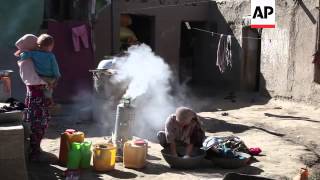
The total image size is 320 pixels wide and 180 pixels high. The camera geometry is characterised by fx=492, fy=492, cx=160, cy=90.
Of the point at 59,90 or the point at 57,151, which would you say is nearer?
the point at 57,151

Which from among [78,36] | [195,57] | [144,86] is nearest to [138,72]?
[144,86]

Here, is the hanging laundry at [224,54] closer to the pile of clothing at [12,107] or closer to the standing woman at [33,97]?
the standing woman at [33,97]

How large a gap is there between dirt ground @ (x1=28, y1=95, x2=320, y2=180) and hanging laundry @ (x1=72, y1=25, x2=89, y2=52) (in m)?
2.14

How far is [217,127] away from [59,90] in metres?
4.07

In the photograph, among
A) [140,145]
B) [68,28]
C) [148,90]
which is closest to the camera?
[140,145]

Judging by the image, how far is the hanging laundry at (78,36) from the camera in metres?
11.7

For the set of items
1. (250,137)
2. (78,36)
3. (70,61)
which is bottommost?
(250,137)

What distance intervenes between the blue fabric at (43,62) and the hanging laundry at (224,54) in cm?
837

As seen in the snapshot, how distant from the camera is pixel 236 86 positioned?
15219 mm

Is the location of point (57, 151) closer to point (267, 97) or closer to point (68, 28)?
point (68, 28)

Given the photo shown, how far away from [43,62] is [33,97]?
49 cm

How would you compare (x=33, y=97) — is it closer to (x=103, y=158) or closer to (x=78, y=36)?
(x=103, y=158)

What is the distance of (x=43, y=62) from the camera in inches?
260

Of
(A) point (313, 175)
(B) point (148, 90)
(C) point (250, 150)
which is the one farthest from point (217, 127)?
(A) point (313, 175)
